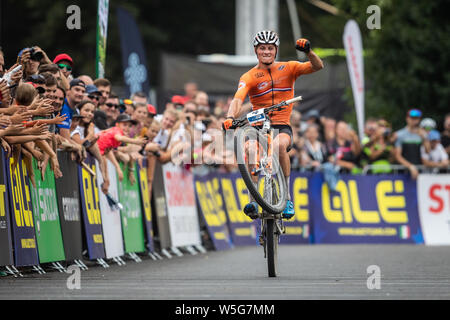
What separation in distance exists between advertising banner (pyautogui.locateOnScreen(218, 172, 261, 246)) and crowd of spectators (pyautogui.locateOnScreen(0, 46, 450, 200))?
1.17ft

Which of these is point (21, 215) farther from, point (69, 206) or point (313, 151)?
point (313, 151)

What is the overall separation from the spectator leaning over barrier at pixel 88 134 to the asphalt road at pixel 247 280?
1304 millimetres

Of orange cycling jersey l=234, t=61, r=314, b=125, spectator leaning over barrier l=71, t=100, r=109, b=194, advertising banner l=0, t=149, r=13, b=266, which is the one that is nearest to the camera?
advertising banner l=0, t=149, r=13, b=266

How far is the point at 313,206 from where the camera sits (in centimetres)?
2162

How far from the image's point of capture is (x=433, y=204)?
21.6 metres

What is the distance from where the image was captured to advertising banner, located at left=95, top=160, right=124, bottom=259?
13.8 metres

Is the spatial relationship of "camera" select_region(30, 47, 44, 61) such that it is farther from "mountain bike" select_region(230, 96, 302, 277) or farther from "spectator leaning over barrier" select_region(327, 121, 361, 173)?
"spectator leaning over barrier" select_region(327, 121, 361, 173)

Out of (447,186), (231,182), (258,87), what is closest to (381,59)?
(447,186)

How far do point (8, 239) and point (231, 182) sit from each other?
10133 millimetres

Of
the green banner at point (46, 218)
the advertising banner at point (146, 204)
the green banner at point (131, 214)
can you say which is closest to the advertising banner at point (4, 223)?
the green banner at point (46, 218)

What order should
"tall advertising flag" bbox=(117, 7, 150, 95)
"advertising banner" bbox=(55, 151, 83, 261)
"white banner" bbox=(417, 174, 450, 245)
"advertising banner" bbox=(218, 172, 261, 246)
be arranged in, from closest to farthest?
1. "advertising banner" bbox=(55, 151, 83, 261)
2. "tall advertising flag" bbox=(117, 7, 150, 95)
3. "advertising banner" bbox=(218, 172, 261, 246)
4. "white banner" bbox=(417, 174, 450, 245)

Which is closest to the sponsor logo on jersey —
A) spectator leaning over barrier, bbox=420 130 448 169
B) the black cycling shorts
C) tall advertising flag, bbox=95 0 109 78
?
the black cycling shorts

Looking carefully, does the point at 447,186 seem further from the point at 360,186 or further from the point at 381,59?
the point at 381,59

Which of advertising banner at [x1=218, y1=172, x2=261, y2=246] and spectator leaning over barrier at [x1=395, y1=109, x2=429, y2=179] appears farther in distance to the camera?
spectator leaning over barrier at [x1=395, y1=109, x2=429, y2=179]
